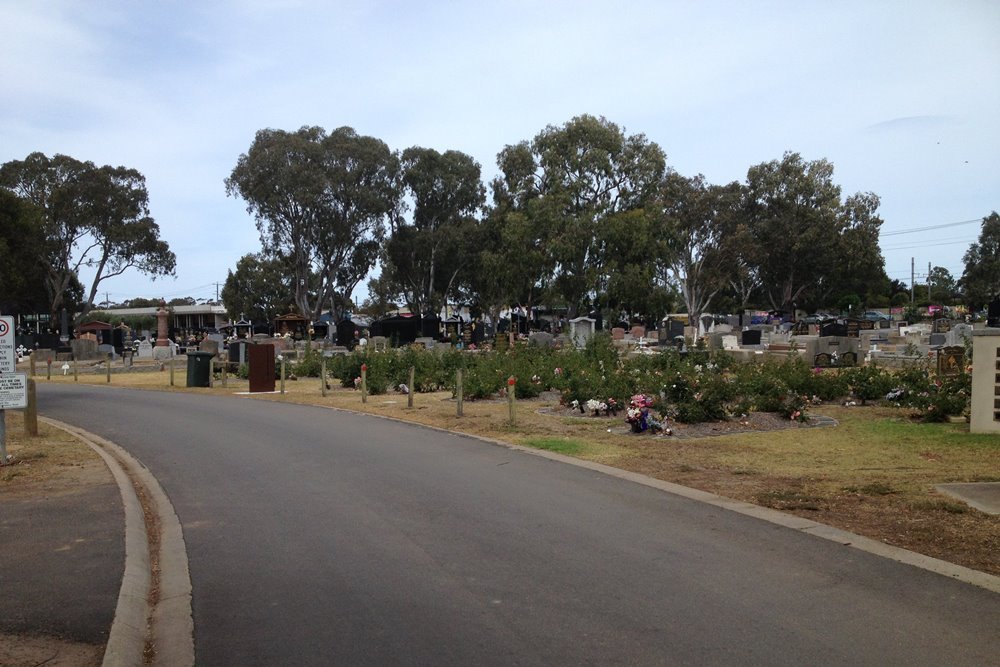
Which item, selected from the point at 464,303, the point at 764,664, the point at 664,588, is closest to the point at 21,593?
the point at 664,588

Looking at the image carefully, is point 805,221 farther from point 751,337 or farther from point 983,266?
point 983,266

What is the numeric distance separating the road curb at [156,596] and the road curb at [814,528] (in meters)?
5.07

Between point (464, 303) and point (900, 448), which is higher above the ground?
point (464, 303)

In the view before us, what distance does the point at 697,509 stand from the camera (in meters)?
8.41

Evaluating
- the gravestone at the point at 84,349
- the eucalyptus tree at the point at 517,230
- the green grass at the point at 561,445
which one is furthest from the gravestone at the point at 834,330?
the gravestone at the point at 84,349

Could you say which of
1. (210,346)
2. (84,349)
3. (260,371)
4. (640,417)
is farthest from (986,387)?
(84,349)

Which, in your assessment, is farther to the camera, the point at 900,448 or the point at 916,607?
the point at 900,448

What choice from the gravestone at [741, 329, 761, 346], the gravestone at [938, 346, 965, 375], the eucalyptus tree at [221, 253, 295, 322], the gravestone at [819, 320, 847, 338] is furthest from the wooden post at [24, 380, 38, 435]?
the eucalyptus tree at [221, 253, 295, 322]

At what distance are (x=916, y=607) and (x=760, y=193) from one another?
2659 inches

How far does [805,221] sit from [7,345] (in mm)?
65399

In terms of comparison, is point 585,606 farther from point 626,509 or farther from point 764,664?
point 626,509

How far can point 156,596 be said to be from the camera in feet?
19.7

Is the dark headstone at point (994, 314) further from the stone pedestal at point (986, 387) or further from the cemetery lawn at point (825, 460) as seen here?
the stone pedestal at point (986, 387)

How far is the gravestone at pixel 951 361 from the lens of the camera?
18.5 metres
